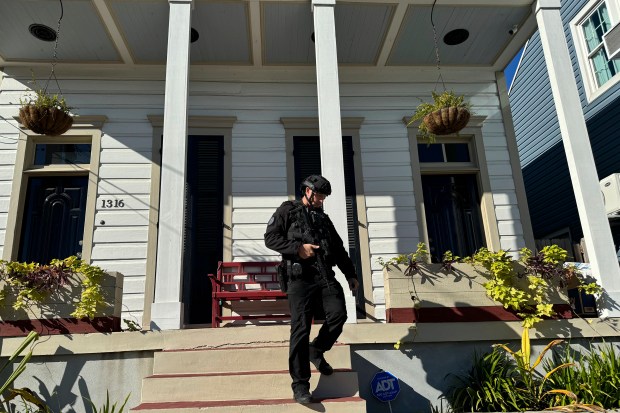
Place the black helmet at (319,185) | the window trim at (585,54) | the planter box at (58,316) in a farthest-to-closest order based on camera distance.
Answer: the window trim at (585,54) < the planter box at (58,316) < the black helmet at (319,185)

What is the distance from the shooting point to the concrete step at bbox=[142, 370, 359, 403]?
351 cm

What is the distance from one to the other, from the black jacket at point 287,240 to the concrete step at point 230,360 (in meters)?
0.72

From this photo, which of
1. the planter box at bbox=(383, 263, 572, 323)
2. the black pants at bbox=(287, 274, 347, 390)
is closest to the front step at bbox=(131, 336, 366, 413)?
the black pants at bbox=(287, 274, 347, 390)

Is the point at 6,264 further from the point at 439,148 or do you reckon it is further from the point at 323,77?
the point at 439,148

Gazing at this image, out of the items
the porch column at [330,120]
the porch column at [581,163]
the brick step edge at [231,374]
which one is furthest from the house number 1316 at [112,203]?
the porch column at [581,163]

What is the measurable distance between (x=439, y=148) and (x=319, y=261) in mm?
4531

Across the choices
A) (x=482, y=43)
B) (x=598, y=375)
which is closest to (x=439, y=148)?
(x=482, y=43)

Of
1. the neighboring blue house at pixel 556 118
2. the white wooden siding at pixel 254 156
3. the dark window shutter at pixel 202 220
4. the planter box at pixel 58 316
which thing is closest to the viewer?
the planter box at pixel 58 316

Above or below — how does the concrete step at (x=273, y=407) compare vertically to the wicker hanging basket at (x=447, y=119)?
below

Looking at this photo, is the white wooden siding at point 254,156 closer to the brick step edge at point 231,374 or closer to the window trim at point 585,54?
the brick step edge at point 231,374

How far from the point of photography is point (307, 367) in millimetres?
3295

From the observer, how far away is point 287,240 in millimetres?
3465

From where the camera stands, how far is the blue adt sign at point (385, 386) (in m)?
4.10

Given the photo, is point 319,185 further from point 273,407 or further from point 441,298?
point 441,298
